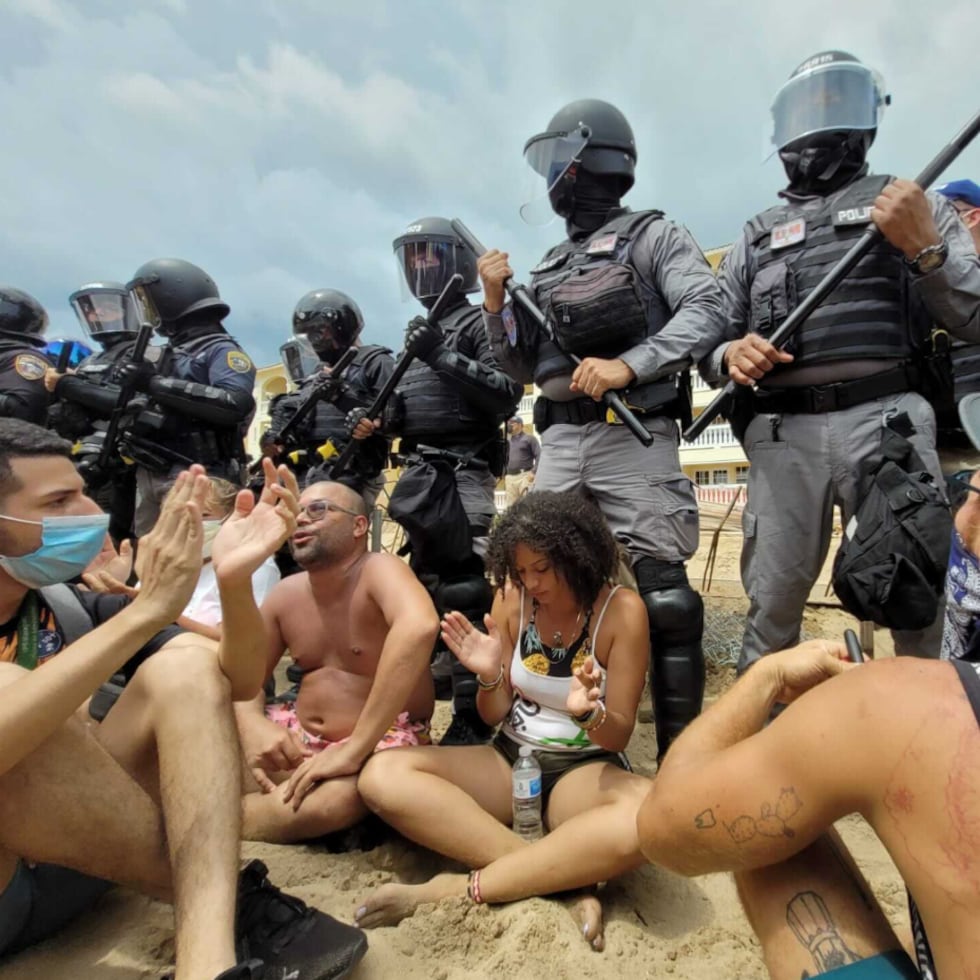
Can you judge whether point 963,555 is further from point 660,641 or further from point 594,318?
point 594,318

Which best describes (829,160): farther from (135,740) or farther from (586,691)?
(135,740)

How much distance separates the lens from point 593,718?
2.07m

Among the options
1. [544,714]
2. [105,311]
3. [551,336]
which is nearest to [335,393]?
[551,336]

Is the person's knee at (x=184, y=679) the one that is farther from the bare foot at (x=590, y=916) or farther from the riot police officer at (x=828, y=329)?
the riot police officer at (x=828, y=329)

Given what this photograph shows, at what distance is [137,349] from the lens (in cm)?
483

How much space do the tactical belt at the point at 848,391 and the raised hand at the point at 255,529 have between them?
1.96m

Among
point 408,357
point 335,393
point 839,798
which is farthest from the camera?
point 335,393

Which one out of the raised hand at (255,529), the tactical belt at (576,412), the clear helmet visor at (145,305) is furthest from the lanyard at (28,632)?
the clear helmet visor at (145,305)

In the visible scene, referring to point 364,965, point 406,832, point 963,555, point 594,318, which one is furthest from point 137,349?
point 963,555

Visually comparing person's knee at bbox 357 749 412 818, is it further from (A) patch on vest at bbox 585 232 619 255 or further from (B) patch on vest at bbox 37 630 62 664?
(A) patch on vest at bbox 585 232 619 255

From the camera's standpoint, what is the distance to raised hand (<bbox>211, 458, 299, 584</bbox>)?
5.97 feet

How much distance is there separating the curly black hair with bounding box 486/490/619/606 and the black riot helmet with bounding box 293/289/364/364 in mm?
3350

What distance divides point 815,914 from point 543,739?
1.21 metres

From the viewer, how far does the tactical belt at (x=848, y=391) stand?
8.32 ft
